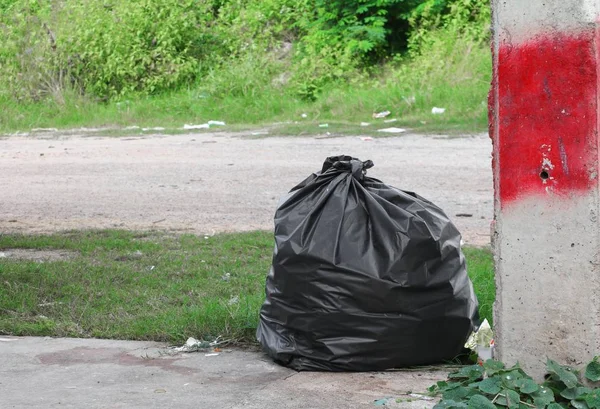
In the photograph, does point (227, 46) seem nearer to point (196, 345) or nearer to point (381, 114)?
point (381, 114)

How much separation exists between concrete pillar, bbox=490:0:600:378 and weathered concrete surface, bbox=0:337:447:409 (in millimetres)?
463

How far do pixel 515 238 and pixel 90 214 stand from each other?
178 inches

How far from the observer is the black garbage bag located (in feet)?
10.9

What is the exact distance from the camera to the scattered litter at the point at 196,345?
371 centimetres

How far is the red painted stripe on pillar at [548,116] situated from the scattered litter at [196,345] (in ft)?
4.56

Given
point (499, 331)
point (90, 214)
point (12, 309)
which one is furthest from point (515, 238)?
point (90, 214)

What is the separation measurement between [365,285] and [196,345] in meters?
0.82

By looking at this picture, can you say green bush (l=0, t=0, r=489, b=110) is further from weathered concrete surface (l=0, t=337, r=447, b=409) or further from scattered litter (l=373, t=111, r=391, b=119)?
weathered concrete surface (l=0, t=337, r=447, b=409)

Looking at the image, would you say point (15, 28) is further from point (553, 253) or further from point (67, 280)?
point (553, 253)

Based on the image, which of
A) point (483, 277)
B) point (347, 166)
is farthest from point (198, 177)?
point (347, 166)

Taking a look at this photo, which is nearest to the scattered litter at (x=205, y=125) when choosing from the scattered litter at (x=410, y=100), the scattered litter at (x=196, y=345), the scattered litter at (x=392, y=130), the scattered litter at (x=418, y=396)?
the scattered litter at (x=410, y=100)

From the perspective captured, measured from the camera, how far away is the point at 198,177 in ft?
27.9

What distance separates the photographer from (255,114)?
1359cm

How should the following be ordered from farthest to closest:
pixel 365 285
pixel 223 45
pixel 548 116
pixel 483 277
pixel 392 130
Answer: pixel 223 45 < pixel 392 130 < pixel 483 277 < pixel 365 285 < pixel 548 116
